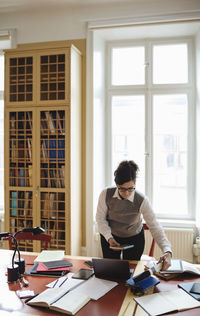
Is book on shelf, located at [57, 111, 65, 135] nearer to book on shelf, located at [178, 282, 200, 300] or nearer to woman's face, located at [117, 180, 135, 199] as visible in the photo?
woman's face, located at [117, 180, 135, 199]

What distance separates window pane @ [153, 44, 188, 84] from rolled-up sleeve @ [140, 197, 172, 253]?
86.7 inches

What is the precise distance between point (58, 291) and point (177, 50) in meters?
3.29

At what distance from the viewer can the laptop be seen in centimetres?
178

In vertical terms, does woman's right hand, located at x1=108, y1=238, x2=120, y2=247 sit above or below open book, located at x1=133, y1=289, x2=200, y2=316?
above

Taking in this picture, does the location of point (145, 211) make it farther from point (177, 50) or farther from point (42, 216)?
point (177, 50)

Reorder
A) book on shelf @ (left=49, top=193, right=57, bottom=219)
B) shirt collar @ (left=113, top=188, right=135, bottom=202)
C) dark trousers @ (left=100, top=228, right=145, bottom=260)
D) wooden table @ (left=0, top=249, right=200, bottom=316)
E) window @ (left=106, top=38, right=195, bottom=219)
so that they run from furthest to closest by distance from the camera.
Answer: window @ (left=106, top=38, right=195, bottom=219)
book on shelf @ (left=49, top=193, right=57, bottom=219)
dark trousers @ (left=100, top=228, right=145, bottom=260)
shirt collar @ (left=113, top=188, right=135, bottom=202)
wooden table @ (left=0, top=249, right=200, bottom=316)

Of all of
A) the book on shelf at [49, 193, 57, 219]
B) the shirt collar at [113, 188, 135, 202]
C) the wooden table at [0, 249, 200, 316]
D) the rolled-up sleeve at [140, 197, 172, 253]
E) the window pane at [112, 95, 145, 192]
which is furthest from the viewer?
the window pane at [112, 95, 145, 192]

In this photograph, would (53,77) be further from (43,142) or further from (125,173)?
(125,173)

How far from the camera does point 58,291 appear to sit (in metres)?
1.63

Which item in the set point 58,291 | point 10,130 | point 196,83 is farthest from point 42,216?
point 196,83

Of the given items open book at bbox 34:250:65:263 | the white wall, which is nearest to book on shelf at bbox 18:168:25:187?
open book at bbox 34:250:65:263

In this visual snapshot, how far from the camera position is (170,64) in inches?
153

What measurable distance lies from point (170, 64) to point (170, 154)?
1156mm

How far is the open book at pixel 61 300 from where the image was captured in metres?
1.46
